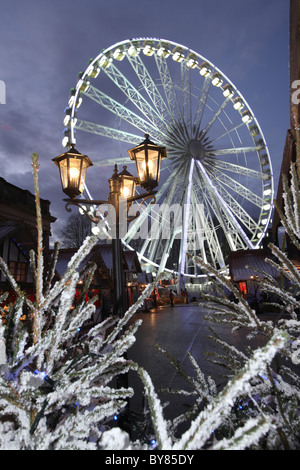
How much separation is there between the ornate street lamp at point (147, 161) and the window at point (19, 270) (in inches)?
261

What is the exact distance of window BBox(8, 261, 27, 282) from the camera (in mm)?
9234

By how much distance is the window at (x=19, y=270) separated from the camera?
364 inches

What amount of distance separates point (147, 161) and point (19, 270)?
7.16 meters

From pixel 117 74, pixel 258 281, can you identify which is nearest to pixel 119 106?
pixel 117 74

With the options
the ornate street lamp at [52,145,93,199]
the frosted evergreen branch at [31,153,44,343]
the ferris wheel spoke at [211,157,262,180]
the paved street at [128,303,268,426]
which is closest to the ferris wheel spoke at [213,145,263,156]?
the ferris wheel spoke at [211,157,262,180]

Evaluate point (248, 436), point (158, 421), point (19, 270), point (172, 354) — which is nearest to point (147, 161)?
point (158, 421)

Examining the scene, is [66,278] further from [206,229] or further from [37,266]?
[206,229]

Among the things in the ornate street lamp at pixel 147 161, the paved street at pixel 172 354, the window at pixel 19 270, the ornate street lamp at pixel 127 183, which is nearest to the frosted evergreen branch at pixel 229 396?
the paved street at pixel 172 354

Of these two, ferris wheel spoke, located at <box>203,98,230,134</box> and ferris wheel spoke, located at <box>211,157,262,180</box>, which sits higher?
ferris wheel spoke, located at <box>203,98,230,134</box>

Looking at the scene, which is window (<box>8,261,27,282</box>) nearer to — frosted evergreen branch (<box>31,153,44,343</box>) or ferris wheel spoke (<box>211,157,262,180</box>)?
frosted evergreen branch (<box>31,153,44,343</box>)

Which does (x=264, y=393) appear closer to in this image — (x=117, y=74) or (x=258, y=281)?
(x=258, y=281)

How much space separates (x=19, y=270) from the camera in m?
9.50

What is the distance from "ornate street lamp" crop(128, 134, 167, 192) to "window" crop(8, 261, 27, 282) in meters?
6.64

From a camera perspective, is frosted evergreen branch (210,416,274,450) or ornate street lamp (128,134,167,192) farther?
ornate street lamp (128,134,167,192)
